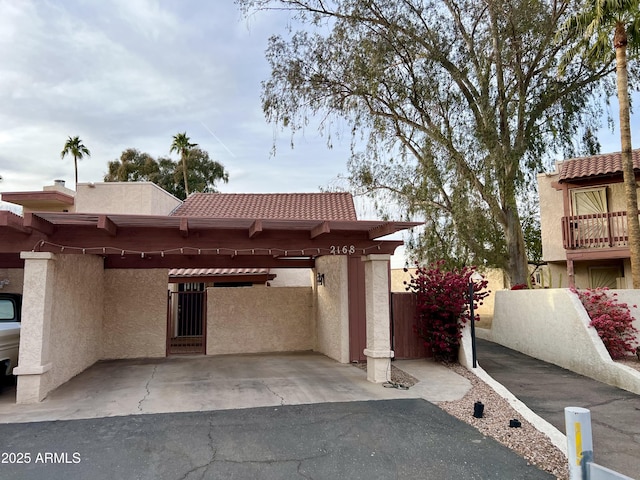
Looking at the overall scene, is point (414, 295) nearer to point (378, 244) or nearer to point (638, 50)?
point (378, 244)

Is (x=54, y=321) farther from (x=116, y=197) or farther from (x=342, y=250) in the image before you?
(x=116, y=197)

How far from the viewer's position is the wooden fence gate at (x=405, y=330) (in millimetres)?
11391

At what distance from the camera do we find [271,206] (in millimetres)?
14648

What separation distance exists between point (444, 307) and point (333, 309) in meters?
2.87

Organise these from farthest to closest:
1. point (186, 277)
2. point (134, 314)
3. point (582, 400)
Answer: point (186, 277) → point (134, 314) → point (582, 400)

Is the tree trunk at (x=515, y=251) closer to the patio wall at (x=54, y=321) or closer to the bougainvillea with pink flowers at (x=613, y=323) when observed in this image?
the bougainvillea with pink flowers at (x=613, y=323)

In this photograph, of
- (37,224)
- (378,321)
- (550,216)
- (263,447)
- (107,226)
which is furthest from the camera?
(550,216)

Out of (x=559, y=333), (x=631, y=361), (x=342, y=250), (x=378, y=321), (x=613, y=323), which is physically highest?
(x=342, y=250)

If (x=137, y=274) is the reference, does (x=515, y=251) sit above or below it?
above

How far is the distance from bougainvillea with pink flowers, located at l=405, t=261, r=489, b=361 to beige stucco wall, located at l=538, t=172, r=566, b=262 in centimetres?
848

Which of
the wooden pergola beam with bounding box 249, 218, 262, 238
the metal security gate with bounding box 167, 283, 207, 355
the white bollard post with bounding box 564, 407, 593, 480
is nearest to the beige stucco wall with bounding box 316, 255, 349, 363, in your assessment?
the wooden pergola beam with bounding box 249, 218, 262, 238

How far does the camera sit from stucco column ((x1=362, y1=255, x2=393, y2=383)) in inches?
342

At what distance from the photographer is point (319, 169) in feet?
60.4

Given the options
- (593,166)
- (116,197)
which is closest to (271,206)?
(116,197)
